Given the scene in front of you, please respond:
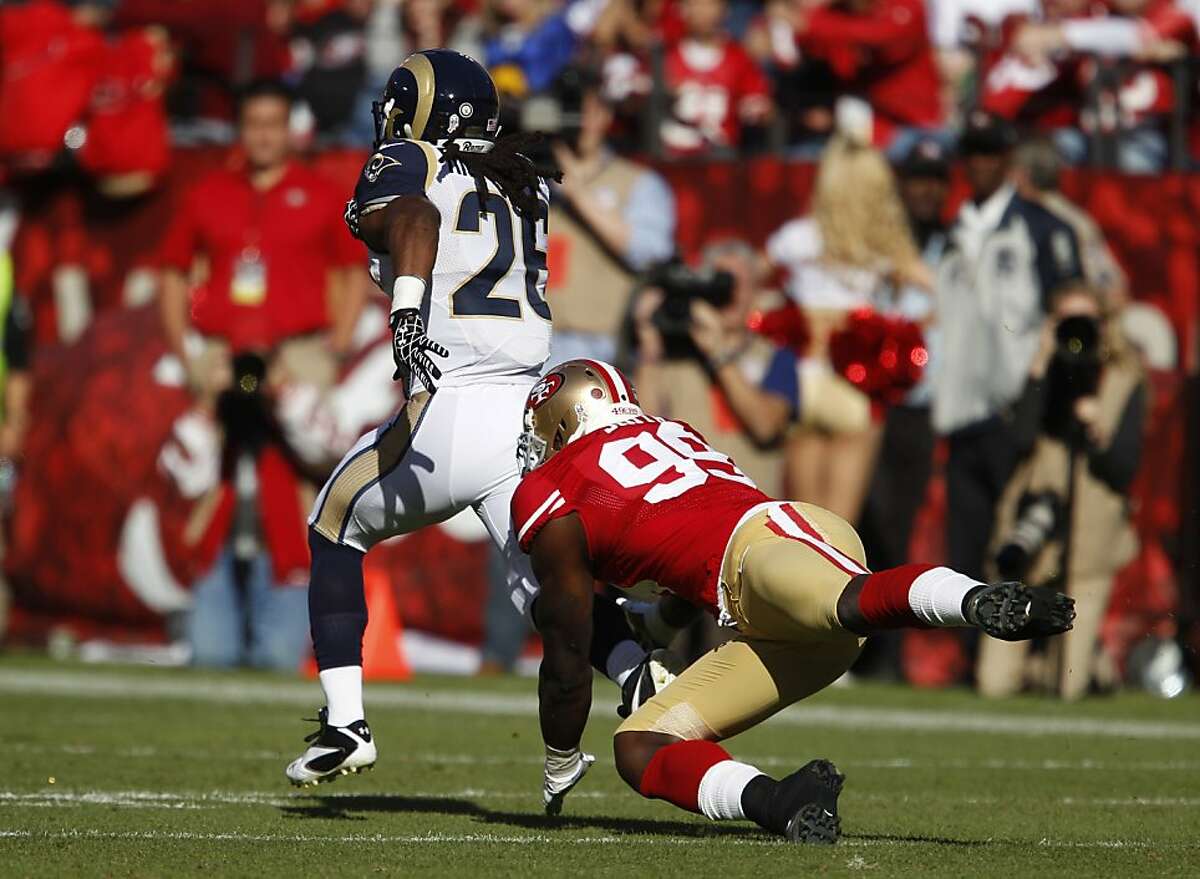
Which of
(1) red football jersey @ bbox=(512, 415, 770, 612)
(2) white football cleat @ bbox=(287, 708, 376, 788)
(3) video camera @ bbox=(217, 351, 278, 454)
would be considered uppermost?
(3) video camera @ bbox=(217, 351, 278, 454)

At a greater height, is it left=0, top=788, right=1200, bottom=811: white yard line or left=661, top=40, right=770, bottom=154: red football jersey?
left=661, top=40, right=770, bottom=154: red football jersey

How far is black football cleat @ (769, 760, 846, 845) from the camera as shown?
499 cm

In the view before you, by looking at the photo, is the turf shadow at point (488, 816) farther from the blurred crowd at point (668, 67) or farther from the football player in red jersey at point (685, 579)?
the blurred crowd at point (668, 67)

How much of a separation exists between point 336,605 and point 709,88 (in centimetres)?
650

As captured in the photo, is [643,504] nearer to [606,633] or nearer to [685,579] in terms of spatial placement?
[685,579]

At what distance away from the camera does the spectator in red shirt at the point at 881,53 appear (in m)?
11.9

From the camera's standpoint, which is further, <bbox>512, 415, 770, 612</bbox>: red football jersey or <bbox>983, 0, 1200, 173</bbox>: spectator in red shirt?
<bbox>983, 0, 1200, 173</bbox>: spectator in red shirt

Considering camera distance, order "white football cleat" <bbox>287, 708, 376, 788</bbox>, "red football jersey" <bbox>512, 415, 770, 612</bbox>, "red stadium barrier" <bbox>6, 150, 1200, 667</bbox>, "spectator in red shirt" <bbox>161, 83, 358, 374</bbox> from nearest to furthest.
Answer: "red football jersey" <bbox>512, 415, 770, 612</bbox> < "white football cleat" <bbox>287, 708, 376, 788</bbox> < "spectator in red shirt" <bbox>161, 83, 358, 374</bbox> < "red stadium barrier" <bbox>6, 150, 1200, 667</bbox>

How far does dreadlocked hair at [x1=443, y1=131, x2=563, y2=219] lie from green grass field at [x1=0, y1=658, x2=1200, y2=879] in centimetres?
169

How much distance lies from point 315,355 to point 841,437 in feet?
9.27

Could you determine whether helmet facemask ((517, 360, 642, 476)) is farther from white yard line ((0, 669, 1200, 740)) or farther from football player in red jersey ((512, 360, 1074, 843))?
white yard line ((0, 669, 1200, 740))

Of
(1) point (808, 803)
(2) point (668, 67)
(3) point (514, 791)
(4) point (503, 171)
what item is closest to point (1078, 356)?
(2) point (668, 67)

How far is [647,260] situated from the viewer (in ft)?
39.5

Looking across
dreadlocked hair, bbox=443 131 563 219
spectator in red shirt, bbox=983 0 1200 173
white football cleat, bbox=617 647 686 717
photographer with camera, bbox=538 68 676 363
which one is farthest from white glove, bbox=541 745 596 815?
spectator in red shirt, bbox=983 0 1200 173
